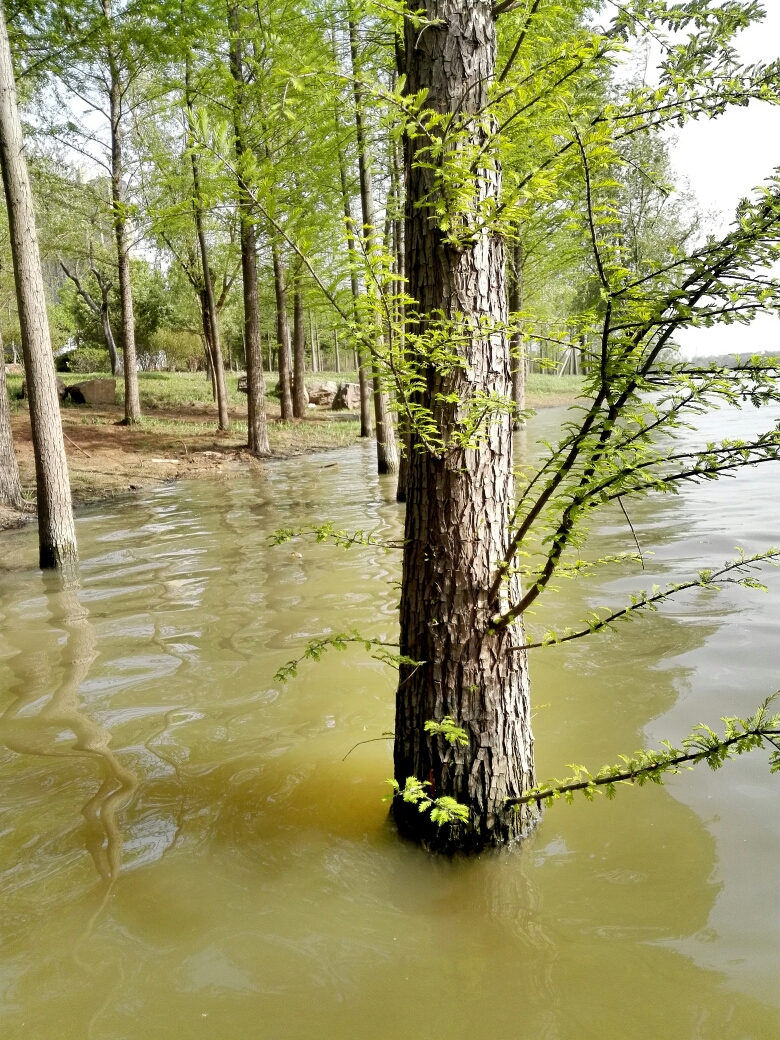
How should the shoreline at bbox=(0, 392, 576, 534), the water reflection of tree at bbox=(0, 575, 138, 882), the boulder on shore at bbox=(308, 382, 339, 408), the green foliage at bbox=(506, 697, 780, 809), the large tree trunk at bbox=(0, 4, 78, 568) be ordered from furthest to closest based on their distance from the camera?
the boulder on shore at bbox=(308, 382, 339, 408) → the shoreline at bbox=(0, 392, 576, 534) → the large tree trunk at bbox=(0, 4, 78, 568) → the water reflection of tree at bbox=(0, 575, 138, 882) → the green foliage at bbox=(506, 697, 780, 809)

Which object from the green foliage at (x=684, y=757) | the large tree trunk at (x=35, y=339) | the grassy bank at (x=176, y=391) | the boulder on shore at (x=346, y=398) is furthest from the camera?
the boulder on shore at (x=346, y=398)

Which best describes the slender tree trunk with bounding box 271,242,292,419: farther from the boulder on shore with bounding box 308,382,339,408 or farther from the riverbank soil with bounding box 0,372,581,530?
the boulder on shore with bounding box 308,382,339,408

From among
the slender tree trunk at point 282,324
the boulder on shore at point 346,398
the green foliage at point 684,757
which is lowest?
the green foliage at point 684,757

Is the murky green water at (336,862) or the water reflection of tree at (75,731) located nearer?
the murky green water at (336,862)

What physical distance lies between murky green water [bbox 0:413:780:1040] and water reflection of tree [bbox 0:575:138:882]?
2 centimetres

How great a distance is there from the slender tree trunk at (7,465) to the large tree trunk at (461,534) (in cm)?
991

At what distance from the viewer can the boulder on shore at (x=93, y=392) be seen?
936 inches

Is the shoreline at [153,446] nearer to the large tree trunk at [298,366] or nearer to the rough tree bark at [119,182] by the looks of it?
the large tree trunk at [298,366]

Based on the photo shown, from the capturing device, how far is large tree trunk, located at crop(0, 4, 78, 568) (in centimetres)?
738

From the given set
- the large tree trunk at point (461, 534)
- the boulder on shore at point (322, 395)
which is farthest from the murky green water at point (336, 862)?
the boulder on shore at point (322, 395)

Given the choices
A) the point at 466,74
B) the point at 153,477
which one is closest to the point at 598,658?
the point at 466,74

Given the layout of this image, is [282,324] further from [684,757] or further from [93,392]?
[684,757]

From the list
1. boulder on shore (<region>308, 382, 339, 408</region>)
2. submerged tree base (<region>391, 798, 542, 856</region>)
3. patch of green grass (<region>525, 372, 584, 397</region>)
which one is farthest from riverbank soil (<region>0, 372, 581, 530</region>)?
patch of green grass (<region>525, 372, 584, 397</region>)

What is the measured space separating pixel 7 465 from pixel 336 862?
1006 cm
